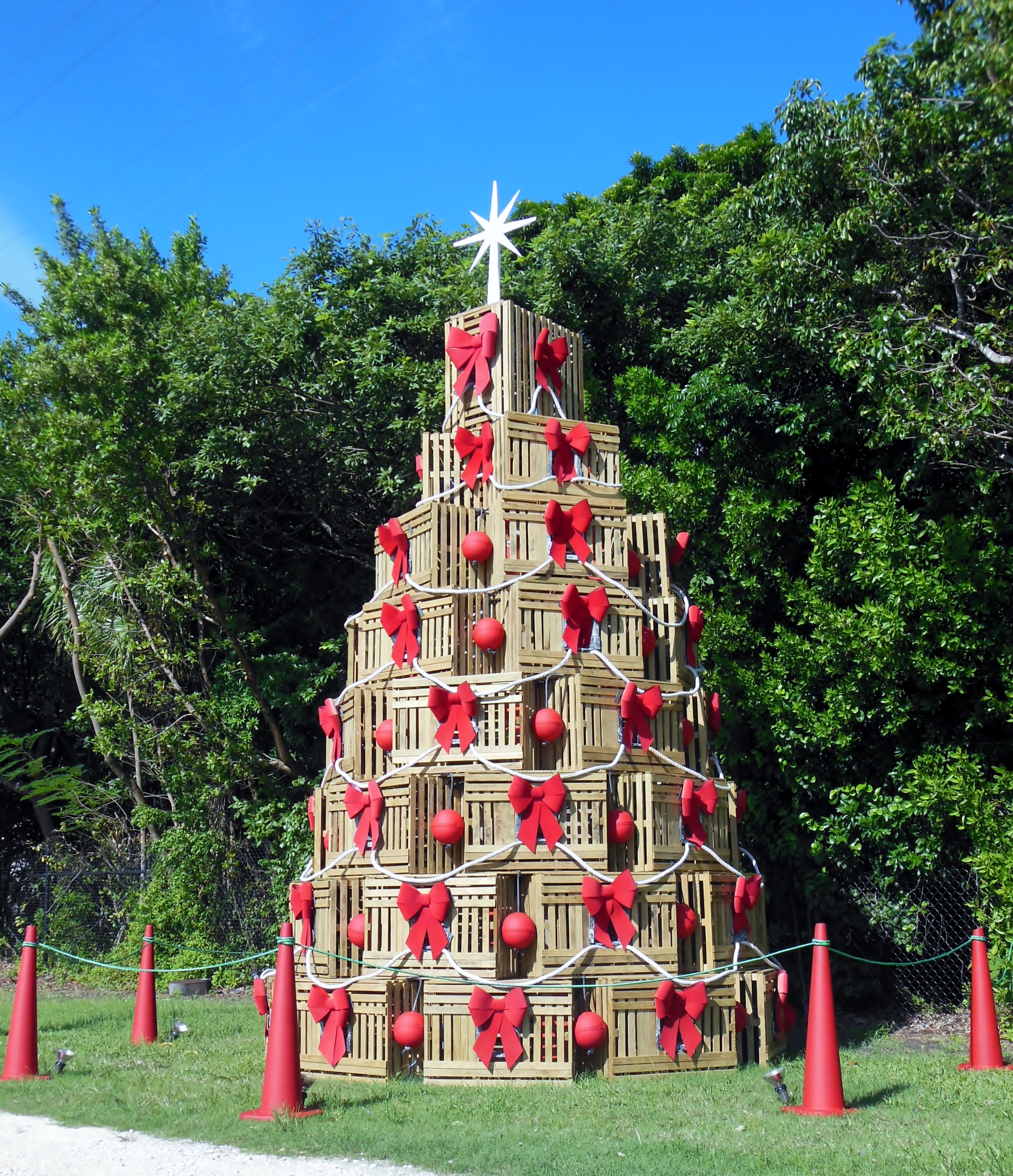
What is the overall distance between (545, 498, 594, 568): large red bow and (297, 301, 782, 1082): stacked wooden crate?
9 centimetres

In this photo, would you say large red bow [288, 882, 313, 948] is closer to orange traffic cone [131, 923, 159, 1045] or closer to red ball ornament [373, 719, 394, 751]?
red ball ornament [373, 719, 394, 751]

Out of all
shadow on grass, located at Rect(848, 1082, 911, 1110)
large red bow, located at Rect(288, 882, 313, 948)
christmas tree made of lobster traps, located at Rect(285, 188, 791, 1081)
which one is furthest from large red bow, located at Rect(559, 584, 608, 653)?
shadow on grass, located at Rect(848, 1082, 911, 1110)

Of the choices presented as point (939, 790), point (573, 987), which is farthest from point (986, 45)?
point (573, 987)

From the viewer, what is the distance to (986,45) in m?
7.96

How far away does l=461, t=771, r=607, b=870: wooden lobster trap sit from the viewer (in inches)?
300

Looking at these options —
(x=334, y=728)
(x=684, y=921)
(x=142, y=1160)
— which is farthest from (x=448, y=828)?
(x=142, y=1160)

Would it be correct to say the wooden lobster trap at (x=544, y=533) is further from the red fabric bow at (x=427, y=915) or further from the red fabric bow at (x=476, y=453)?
the red fabric bow at (x=427, y=915)

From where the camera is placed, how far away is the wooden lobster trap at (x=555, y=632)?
804cm

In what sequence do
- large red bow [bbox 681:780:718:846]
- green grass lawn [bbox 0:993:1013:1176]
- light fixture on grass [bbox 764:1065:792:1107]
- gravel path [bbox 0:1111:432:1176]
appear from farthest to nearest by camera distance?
1. large red bow [bbox 681:780:718:846]
2. light fixture on grass [bbox 764:1065:792:1107]
3. green grass lawn [bbox 0:993:1013:1176]
4. gravel path [bbox 0:1111:432:1176]

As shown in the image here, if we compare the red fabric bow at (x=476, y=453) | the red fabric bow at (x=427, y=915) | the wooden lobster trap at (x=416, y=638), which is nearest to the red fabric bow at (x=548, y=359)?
the red fabric bow at (x=476, y=453)

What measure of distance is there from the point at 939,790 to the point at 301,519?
11.7 meters

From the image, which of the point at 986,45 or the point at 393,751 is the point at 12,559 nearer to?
the point at 393,751

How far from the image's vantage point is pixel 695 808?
27.2ft

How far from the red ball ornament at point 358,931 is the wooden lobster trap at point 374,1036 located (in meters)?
0.38
